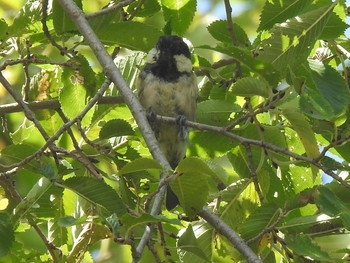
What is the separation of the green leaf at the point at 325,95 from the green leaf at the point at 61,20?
957 mm

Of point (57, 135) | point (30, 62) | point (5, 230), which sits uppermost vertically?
point (30, 62)

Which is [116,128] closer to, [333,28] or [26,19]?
[26,19]

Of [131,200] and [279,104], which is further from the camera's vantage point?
[131,200]

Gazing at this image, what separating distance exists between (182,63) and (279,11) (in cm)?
116

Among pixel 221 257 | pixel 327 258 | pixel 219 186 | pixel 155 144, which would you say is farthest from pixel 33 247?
pixel 327 258

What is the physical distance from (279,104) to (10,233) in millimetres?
914

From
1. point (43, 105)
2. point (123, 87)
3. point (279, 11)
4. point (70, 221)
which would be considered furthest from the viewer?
point (43, 105)

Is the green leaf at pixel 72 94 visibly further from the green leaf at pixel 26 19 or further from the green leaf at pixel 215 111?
the green leaf at pixel 215 111

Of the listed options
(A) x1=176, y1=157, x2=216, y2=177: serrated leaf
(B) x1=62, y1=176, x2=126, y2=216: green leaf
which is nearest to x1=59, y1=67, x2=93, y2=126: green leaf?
(B) x1=62, y1=176, x2=126, y2=216: green leaf

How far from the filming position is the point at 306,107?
2.13 meters

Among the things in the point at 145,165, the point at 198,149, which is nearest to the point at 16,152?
the point at 198,149

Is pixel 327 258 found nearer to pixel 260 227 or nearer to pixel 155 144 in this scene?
pixel 260 227

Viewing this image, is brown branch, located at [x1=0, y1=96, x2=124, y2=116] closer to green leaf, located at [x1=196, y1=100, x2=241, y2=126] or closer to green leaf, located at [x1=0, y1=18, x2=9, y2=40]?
green leaf, located at [x1=0, y1=18, x2=9, y2=40]

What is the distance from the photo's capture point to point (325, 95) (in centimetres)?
229
